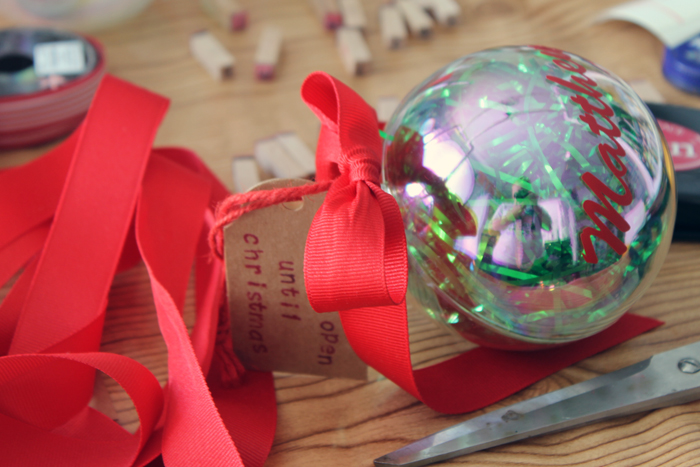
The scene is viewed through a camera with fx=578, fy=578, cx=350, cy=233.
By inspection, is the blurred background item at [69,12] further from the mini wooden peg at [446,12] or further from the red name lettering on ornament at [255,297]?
the red name lettering on ornament at [255,297]

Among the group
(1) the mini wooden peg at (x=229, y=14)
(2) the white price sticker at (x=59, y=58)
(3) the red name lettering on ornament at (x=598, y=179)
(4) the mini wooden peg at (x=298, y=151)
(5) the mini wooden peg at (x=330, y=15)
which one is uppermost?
(3) the red name lettering on ornament at (x=598, y=179)

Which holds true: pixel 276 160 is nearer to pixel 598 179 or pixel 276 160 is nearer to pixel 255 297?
pixel 255 297

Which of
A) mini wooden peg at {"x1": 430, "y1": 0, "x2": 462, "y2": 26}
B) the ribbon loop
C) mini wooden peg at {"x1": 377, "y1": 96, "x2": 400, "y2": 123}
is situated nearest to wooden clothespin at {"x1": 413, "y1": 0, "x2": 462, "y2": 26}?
mini wooden peg at {"x1": 430, "y1": 0, "x2": 462, "y2": 26}

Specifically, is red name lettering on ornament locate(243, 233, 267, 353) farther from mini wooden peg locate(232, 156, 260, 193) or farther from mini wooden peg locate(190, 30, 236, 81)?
mini wooden peg locate(190, 30, 236, 81)

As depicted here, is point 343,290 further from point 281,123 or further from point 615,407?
point 281,123

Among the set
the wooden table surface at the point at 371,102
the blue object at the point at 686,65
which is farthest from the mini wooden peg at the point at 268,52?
the blue object at the point at 686,65

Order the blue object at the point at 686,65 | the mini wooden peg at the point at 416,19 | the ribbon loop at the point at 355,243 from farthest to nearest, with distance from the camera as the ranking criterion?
1. the mini wooden peg at the point at 416,19
2. the blue object at the point at 686,65
3. the ribbon loop at the point at 355,243

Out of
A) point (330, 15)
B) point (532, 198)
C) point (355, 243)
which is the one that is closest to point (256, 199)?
point (355, 243)
